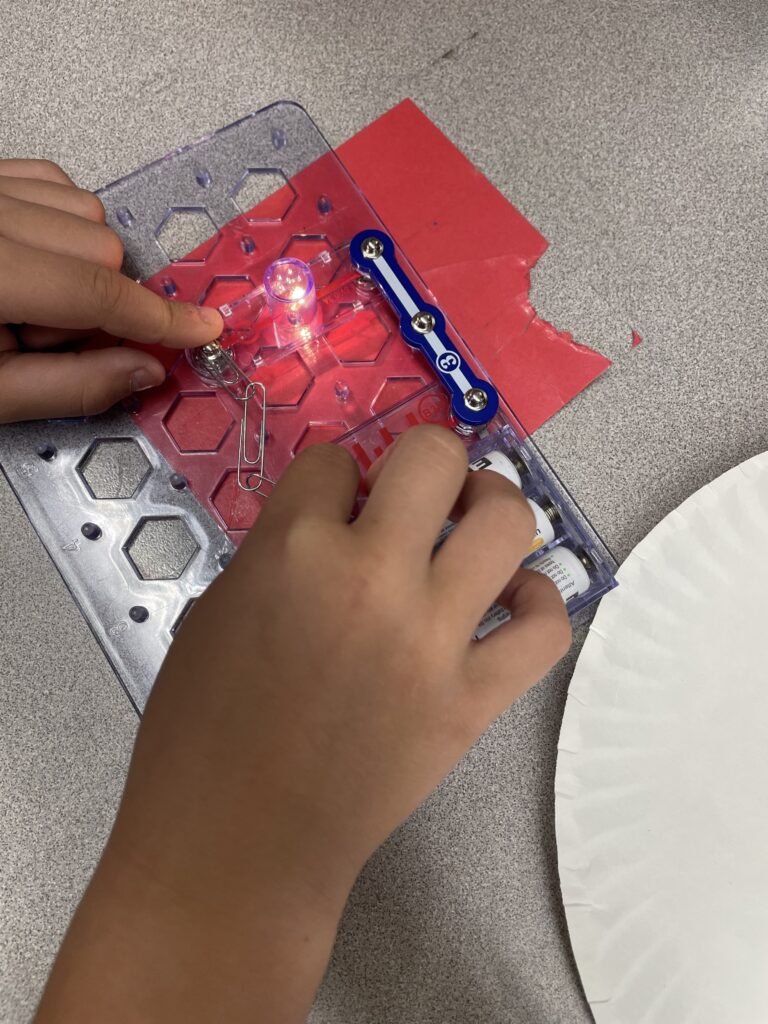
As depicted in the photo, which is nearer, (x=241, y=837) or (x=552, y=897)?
(x=241, y=837)

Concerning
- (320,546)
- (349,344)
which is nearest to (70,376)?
(349,344)

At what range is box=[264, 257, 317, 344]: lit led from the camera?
552 millimetres

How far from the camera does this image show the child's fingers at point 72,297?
44cm

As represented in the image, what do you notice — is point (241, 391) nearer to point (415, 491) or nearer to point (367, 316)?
point (367, 316)

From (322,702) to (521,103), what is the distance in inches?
22.0

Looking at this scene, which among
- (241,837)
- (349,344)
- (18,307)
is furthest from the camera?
(349,344)

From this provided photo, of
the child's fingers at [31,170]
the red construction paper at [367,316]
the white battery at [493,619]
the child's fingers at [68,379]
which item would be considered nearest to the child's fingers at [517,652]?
the white battery at [493,619]

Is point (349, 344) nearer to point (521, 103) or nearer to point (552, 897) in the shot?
point (521, 103)

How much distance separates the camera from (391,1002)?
472 mm

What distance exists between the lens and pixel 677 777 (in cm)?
46

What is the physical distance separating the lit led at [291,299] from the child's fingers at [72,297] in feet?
0.30

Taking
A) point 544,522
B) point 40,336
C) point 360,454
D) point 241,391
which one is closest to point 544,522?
point 544,522

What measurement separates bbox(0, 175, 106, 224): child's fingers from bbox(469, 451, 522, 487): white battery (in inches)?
12.4

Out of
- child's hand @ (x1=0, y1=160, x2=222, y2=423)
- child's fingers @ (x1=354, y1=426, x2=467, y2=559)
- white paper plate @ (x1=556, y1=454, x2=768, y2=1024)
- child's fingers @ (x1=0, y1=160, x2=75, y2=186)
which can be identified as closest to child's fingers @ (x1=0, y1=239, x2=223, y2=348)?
child's hand @ (x1=0, y1=160, x2=222, y2=423)
